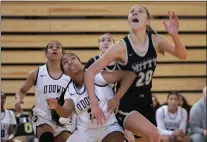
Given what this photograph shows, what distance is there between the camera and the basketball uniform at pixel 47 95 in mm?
6574

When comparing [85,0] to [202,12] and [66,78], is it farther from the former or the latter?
[66,78]

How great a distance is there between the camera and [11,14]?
36.7 feet

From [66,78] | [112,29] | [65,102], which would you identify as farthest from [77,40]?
[65,102]

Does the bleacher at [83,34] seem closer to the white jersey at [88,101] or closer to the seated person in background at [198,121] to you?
the seated person in background at [198,121]

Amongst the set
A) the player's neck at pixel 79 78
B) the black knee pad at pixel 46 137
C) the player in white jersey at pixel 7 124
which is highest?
the player's neck at pixel 79 78

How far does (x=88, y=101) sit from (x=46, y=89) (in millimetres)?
1245

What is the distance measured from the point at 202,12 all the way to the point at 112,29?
182cm

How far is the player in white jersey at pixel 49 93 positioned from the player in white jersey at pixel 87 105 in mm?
894

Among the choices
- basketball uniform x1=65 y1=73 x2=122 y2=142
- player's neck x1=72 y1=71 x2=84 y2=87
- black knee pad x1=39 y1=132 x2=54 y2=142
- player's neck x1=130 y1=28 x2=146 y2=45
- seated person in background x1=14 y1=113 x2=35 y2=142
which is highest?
player's neck x1=130 y1=28 x2=146 y2=45

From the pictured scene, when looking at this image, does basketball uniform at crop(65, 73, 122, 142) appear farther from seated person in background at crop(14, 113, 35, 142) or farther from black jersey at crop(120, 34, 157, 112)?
seated person in background at crop(14, 113, 35, 142)

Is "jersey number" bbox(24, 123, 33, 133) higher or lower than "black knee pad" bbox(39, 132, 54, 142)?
lower

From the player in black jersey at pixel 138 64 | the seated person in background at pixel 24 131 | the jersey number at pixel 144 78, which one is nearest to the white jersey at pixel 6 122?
the seated person in background at pixel 24 131

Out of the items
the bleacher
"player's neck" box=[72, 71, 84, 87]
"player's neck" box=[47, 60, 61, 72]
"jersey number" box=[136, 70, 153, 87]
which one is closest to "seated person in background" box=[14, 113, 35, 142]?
the bleacher

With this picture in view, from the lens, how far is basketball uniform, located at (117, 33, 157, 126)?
527 cm
